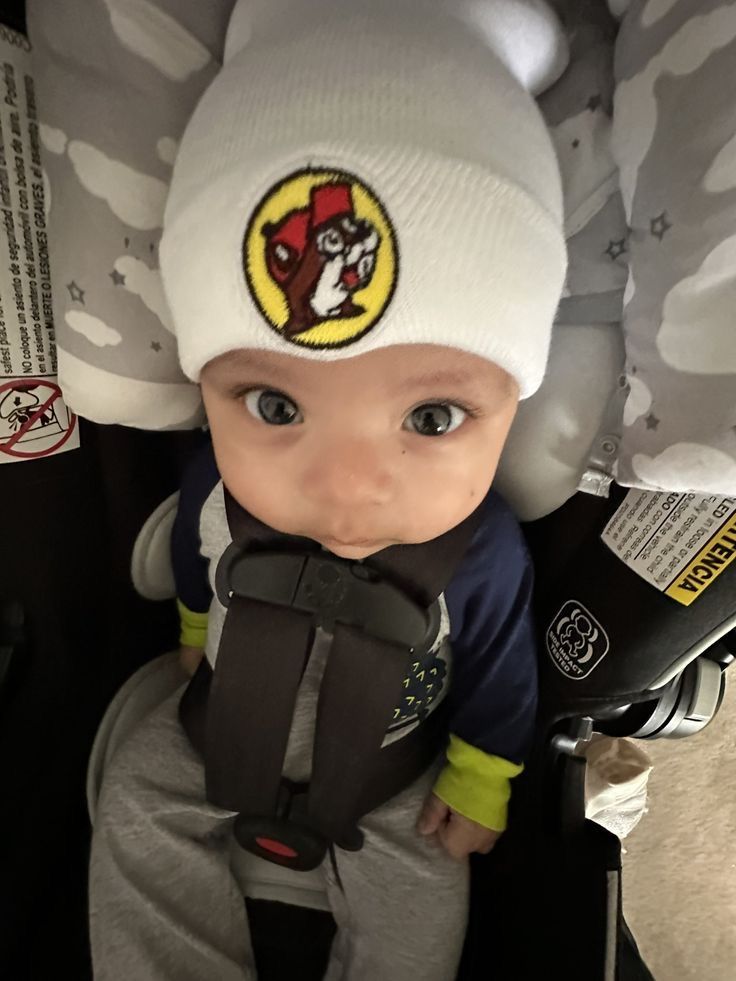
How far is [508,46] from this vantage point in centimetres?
53

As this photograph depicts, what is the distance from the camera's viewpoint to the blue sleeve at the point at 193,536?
0.76 meters

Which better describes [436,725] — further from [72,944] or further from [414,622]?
[72,944]

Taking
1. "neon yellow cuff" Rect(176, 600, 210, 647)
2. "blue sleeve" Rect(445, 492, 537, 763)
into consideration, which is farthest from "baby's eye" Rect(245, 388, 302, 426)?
"neon yellow cuff" Rect(176, 600, 210, 647)

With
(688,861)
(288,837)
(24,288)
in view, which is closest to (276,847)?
(288,837)

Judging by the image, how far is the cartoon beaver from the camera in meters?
0.44

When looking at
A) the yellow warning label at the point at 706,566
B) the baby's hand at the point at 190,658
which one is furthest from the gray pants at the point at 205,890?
the yellow warning label at the point at 706,566

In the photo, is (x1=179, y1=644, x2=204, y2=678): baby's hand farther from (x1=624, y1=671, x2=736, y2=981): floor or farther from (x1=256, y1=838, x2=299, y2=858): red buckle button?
(x1=624, y1=671, x2=736, y2=981): floor

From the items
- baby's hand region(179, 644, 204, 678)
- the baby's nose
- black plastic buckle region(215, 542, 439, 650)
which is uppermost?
the baby's nose

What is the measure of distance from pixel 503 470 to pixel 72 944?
0.64 m

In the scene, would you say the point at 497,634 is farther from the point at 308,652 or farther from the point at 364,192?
the point at 364,192

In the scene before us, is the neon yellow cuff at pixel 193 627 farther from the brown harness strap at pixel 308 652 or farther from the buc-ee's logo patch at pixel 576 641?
the buc-ee's logo patch at pixel 576 641

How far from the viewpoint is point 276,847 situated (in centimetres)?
74

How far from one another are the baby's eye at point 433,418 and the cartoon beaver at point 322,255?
9 cm

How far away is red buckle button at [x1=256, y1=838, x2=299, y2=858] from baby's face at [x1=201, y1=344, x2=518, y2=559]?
323mm
